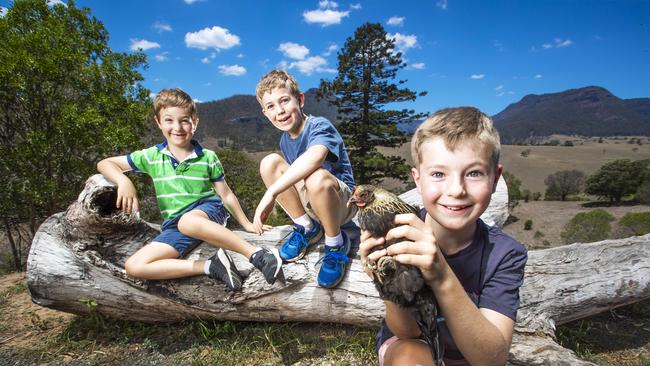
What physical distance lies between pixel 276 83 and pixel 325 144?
76 cm

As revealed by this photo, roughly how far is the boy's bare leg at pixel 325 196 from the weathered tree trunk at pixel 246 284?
637 millimetres

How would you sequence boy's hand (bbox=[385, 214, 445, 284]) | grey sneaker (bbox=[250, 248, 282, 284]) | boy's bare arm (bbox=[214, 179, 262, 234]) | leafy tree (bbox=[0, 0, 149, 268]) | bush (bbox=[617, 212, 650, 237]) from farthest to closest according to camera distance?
bush (bbox=[617, 212, 650, 237]), leafy tree (bbox=[0, 0, 149, 268]), boy's bare arm (bbox=[214, 179, 262, 234]), grey sneaker (bbox=[250, 248, 282, 284]), boy's hand (bbox=[385, 214, 445, 284])

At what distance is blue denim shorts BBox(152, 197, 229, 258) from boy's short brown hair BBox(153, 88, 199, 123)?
37.9 inches

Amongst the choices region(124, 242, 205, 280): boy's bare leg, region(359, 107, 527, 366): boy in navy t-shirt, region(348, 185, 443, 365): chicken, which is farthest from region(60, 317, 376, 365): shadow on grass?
region(348, 185, 443, 365): chicken

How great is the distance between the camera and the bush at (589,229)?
21422 millimetres

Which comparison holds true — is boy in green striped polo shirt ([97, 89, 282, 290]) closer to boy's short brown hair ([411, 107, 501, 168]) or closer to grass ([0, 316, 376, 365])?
grass ([0, 316, 376, 365])

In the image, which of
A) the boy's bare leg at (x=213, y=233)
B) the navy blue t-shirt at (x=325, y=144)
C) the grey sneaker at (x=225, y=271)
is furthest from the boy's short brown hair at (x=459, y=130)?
the grey sneaker at (x=225, y=271)

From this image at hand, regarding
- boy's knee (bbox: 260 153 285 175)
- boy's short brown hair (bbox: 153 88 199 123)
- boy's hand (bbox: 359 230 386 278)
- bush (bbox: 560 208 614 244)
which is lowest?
bush (bbox: 560 208 614 244)

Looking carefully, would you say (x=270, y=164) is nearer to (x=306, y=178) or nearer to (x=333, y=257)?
(x=306, y=178)

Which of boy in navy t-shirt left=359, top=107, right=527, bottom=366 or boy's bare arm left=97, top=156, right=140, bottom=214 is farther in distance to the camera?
boy's bare arm left=97, top=156, right=140, bottom=214

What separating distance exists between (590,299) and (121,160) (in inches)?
196

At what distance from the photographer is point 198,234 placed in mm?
2979

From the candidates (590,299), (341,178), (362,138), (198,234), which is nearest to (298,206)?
(341,178)

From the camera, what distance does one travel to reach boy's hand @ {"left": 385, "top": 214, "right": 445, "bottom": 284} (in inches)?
45.4
